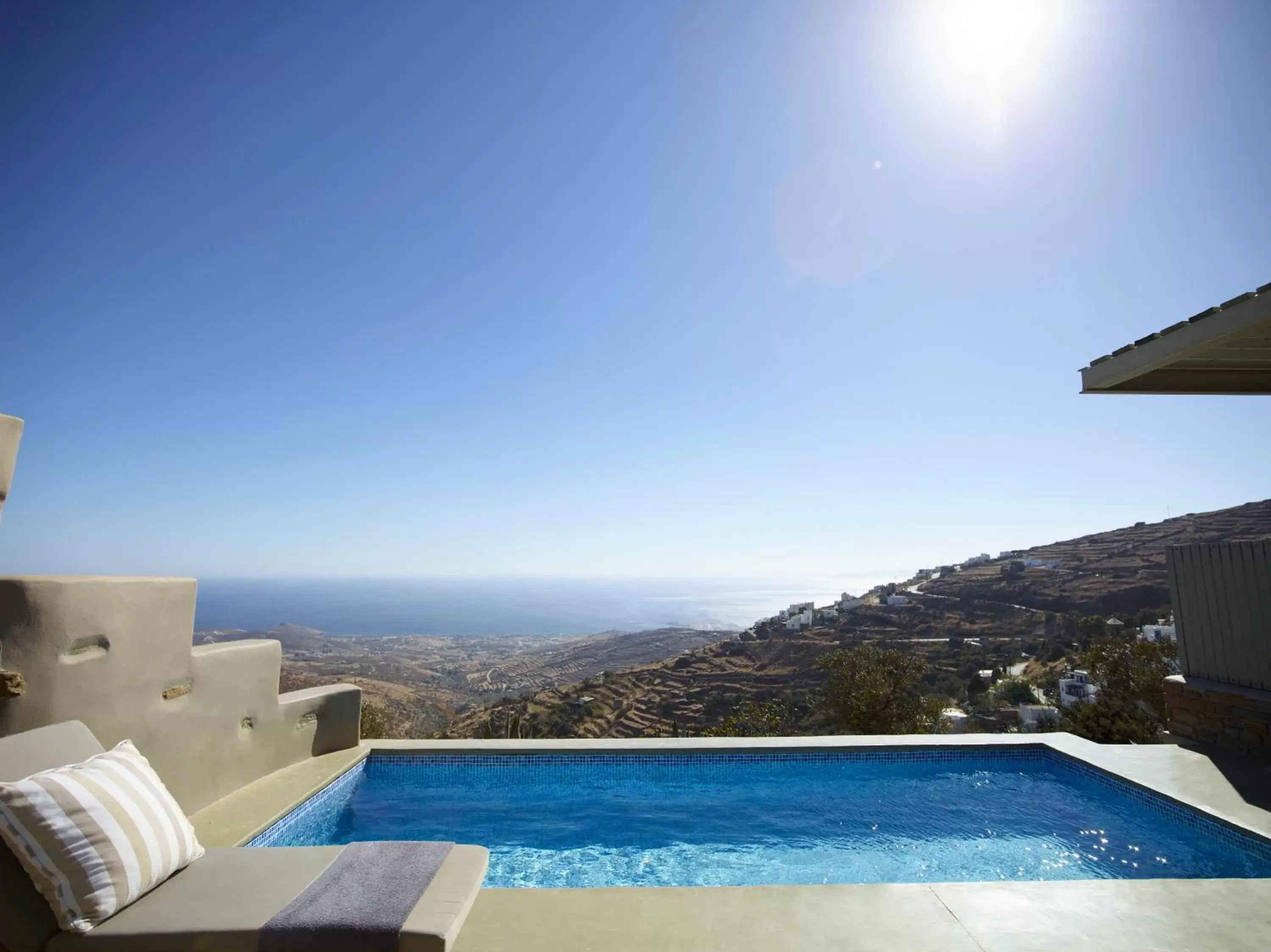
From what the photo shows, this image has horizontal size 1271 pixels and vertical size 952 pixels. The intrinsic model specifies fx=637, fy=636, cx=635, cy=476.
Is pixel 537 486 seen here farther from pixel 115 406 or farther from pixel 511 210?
pixel 511 210

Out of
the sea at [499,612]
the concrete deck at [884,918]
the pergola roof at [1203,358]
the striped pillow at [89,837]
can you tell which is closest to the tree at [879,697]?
the pergola roof at [1203,358]

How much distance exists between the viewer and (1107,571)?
23.6 metres

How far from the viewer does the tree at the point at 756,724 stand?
819 cm

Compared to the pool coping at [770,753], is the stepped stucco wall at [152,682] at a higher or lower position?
higher

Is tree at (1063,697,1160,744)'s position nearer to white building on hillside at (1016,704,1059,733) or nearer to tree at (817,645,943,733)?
white building on hillside at (1016,704,1059,733)

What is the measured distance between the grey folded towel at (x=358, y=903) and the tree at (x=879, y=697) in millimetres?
6581

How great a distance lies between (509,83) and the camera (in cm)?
711

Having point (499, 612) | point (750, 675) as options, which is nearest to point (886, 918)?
point (750, 675)

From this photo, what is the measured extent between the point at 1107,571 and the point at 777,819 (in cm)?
2492

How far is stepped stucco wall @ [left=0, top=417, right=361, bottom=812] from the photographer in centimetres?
304

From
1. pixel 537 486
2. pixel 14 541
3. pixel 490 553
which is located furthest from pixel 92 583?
pixel 490 553

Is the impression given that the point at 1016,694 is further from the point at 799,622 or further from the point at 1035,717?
the point at 799,622

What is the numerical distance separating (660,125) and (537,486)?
1522 cm

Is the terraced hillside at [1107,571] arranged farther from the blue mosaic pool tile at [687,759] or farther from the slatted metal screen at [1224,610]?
the blue mosaic pool tile at [687,759]
